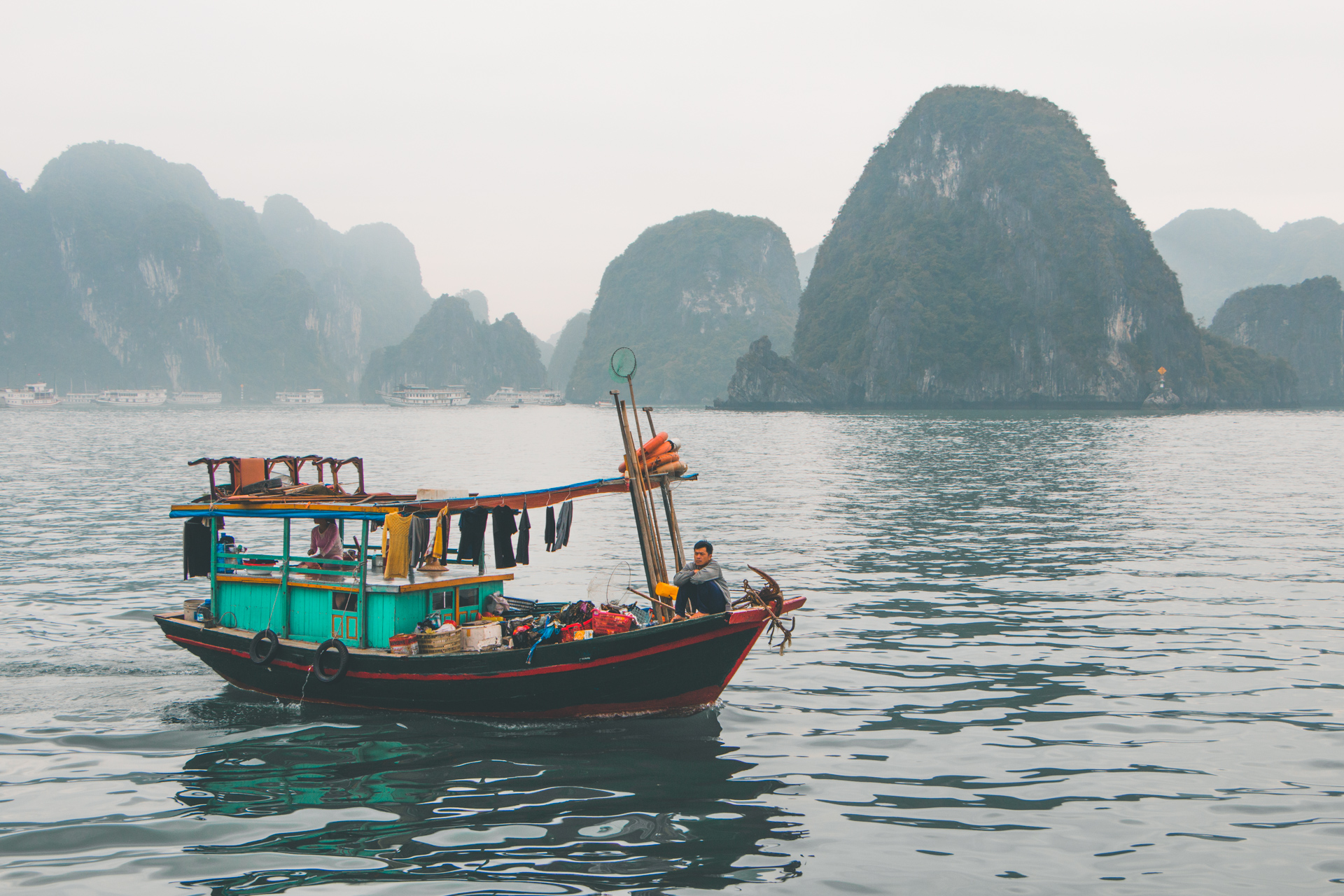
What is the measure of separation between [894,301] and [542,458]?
123 metres

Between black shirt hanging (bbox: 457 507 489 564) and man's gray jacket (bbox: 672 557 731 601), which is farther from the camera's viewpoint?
black shirt hanging (bbox: 457 507 489 564)

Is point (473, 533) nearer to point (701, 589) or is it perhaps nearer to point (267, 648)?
point (267, 648)

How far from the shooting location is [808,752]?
977 centimetres

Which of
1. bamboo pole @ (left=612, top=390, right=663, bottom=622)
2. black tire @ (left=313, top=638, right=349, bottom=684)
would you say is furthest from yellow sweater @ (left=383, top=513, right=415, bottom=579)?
bamboo pole @ (left=612, top=390, right=663, bottom=622)

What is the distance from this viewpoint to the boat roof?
11156mm

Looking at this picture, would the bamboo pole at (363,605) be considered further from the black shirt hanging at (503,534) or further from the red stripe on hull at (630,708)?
the red stripe on hull at (630,708)

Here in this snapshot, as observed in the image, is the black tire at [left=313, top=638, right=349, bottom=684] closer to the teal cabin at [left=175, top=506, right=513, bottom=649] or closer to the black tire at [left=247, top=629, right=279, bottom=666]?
the teal cabin at [left=175, top=506, right=513, bottom=649]

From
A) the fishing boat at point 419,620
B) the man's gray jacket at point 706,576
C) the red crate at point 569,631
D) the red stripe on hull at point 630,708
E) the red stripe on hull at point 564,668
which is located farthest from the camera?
the red crate at point 569,631

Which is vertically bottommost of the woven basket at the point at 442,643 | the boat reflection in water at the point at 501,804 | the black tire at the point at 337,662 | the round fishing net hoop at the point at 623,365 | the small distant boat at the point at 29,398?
the boat reflection in water at the point at 501,804

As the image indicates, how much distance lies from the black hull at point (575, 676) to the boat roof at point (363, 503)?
64.9 inches

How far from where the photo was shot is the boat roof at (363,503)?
36.6 ft

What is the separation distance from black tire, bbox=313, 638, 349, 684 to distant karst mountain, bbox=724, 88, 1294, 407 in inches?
6207

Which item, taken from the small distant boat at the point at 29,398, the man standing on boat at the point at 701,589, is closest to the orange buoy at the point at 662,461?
the man standing on boat at the point at 701,589

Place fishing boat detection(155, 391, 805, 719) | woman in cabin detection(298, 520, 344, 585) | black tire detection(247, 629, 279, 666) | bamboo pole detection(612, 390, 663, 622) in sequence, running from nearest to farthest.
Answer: fishing boat detection(155, 391, 805, 719)
bamboo pole detection(612, 390, 663, 622)
black tire detection(247, 629, 279, 666)
woman in cabin detection(298, 520, 344, 585)
